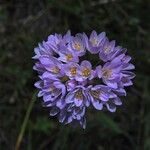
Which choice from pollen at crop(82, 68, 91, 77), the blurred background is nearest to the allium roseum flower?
pollen at crop(82, 68, 91, 77)

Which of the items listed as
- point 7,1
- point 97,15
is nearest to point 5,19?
point 7,1

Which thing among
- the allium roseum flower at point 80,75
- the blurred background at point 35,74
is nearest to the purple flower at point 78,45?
the allium roseum flower at point 80,75

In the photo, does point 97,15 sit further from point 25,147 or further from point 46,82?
point 46,82

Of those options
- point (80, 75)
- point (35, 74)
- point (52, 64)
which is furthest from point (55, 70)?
point (35, 74)

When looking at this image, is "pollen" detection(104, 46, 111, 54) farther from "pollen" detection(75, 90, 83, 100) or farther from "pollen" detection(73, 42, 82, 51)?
"pollen" detection(75, 90, 83, 100)

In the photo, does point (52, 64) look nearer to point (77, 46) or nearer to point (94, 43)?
point (77, 46)

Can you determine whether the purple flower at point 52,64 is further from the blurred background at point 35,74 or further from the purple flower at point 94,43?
the blurred background at point 35,74
